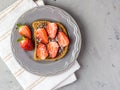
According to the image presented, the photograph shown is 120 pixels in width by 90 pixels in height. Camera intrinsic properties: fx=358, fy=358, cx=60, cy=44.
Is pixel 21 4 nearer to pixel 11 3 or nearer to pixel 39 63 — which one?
pixel 11 3

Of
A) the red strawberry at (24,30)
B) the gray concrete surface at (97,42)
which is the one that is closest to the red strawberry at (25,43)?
the red strawberry at (24,30)

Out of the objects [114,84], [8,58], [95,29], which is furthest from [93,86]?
[8,58]

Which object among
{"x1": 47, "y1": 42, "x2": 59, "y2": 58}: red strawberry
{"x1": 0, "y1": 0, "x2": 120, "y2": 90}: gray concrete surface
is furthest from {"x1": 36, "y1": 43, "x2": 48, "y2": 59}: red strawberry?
{"x1": 0, "y1": 0, "x2": 120, "y2": 90}: gray concrete surface

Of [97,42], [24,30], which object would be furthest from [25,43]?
[97,42]

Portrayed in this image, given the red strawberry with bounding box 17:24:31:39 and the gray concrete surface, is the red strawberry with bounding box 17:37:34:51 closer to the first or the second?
the red strawberry with bounding box 17:24:31:39

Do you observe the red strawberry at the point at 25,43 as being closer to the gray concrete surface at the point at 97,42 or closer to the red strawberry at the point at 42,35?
the red strawberry at the point at 42,35
